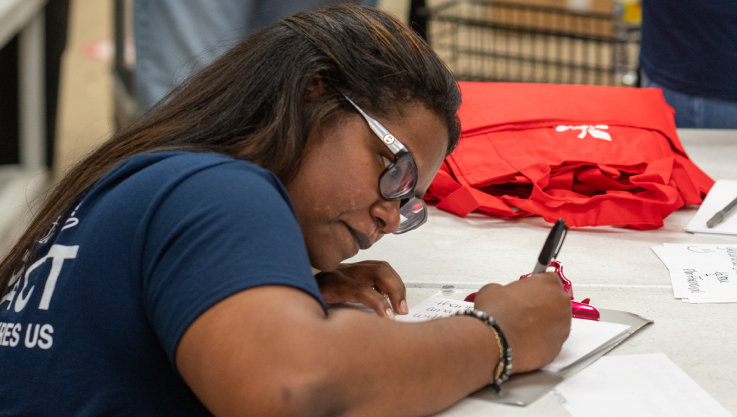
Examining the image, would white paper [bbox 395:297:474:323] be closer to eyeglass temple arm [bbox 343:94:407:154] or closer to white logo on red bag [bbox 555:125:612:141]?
eyeglass temple arm [bbox 343:94:407:154]

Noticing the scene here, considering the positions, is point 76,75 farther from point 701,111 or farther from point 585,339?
point 585,339

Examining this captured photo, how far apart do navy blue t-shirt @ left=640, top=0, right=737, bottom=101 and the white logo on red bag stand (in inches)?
25.7

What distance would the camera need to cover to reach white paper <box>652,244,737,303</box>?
1161 mm

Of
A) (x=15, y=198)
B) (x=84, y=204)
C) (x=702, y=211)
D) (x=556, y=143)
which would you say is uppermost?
(x=84, y=204)

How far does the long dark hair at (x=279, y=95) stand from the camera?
881mm

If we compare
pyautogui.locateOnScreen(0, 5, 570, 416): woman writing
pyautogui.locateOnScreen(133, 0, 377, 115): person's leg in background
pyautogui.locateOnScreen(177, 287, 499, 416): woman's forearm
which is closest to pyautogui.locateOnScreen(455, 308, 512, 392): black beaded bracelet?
pyautogui.locateOnScreen(0, 5, 570, 416): woman writing

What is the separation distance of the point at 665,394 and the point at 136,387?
23.7 inches

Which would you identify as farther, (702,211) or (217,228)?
(702,211)

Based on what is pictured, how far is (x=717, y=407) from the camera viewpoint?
2.63ft

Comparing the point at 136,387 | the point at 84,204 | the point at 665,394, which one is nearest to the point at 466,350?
the point at 665,394

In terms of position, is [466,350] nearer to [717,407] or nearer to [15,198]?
[717,407]

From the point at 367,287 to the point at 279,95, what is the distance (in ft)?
1.13

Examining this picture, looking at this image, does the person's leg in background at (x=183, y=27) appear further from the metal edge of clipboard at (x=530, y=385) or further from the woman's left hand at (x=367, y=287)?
the metal edge of clipboard at (x=530, y=385)

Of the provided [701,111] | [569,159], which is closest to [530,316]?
[569,159]
